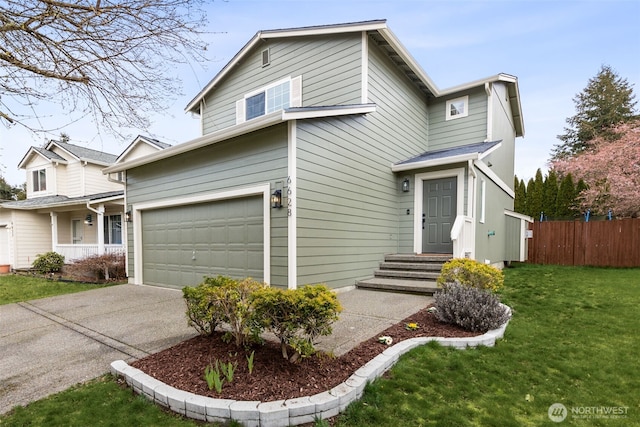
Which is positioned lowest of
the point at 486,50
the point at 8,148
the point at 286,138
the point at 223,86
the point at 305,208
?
the point at 305,208

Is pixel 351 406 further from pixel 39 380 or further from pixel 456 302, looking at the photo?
pixel 39 380

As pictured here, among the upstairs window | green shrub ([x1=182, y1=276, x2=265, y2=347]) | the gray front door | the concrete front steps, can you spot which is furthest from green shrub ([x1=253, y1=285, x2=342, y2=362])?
the upstairs window

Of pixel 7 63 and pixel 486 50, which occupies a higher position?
pixel 486 50

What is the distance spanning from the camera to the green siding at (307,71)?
741cm

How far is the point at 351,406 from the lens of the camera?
2477mm

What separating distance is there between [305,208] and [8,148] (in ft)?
14.0

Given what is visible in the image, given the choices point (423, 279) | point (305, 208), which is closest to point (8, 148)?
point (305, 208)

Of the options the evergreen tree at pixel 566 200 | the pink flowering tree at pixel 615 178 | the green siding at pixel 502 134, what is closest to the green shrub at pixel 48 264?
the green siding at pixel 502 134

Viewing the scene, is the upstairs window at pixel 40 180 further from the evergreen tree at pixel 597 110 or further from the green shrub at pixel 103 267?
the evergreen tree at pixel 597 110

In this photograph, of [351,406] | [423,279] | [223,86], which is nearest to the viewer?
[351,406]

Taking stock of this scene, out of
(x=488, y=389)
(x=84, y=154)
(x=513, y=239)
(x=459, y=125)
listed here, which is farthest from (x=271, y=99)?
(x=84, y=154)

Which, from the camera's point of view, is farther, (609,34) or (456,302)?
(609,34)

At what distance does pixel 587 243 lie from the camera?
35.2 ft

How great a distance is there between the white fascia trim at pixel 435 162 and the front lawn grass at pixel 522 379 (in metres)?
3.59
